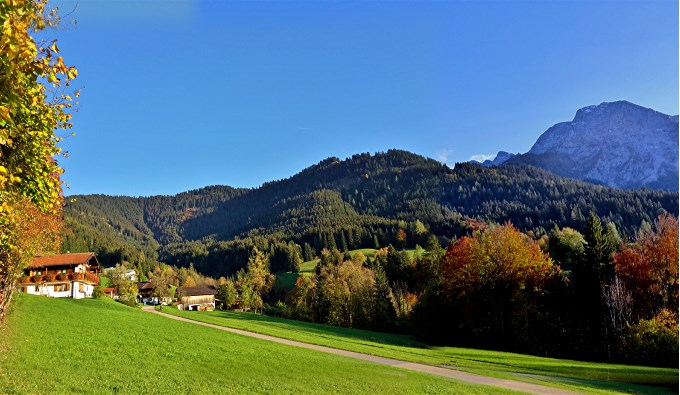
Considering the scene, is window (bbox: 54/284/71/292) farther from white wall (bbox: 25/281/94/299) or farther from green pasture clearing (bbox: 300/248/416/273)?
green pasture clearing (bbox: 300/248/416/273)

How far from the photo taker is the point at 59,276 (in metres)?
70.8

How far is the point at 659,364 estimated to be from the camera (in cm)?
3803

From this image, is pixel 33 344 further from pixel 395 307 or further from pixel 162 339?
pixel 395 307

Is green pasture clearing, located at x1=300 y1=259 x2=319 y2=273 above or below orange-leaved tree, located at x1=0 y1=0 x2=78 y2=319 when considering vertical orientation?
below

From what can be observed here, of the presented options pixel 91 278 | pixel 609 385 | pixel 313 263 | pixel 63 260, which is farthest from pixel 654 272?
pixel 313 263

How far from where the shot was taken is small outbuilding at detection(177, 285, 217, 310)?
386 ft

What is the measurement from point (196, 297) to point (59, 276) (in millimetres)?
52513

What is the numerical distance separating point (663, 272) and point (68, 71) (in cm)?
5289

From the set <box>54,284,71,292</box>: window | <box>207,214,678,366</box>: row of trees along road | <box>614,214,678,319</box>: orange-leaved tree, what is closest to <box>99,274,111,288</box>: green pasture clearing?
<box>54,284,71,292</box>: window

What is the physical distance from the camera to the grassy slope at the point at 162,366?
16453 mm

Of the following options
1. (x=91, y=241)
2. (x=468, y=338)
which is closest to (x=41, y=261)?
(x=468, y=338)

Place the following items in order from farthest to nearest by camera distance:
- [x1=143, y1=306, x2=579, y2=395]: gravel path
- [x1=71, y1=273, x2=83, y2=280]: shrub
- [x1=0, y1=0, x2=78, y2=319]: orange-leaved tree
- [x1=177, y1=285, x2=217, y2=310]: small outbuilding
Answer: [x1=177, y1=285, x2=217, y2=310]: small outbuilding
[x1=71, y1=273, x2=83, y2=280]: shrub
[x1=143, y1=306, x2=579, y2=395]: gravel path
[x1=0, y1=0, x2=78, y2=319]: orange-leaved tree

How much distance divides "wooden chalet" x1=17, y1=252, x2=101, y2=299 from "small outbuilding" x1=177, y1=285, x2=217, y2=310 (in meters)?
44.4

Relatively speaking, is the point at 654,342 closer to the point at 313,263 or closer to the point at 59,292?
the point at 59,292
